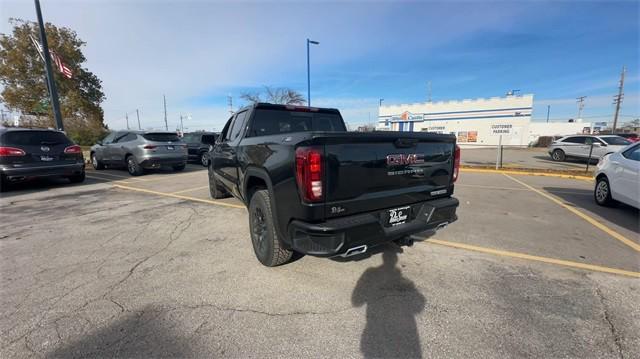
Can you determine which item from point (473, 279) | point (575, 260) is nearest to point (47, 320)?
point (473, 279)

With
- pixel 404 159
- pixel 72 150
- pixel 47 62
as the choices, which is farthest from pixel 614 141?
pixel 47 62

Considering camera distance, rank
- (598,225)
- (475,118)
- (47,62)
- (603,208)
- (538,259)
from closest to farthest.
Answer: (538,259), (598,225), (603,208), (47,62), (475,118)

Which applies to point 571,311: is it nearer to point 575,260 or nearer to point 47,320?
point 575,260

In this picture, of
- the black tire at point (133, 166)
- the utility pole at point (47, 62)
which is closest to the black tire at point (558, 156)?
the black tire at point (133, 166)

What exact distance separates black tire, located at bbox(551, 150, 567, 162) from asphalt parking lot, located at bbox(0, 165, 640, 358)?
13.8 metres

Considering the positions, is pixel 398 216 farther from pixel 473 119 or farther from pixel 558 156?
pixel 473 119

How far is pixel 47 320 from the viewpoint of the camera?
2350mm

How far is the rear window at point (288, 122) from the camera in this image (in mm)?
4180

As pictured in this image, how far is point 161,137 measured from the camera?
33.2 feet

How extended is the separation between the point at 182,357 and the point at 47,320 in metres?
1.37

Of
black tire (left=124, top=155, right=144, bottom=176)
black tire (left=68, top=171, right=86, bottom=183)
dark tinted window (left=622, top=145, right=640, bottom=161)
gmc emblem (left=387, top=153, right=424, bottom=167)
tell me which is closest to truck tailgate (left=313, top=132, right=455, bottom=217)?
gmc emblem (left=387, top=153, right=424, bottom=167)

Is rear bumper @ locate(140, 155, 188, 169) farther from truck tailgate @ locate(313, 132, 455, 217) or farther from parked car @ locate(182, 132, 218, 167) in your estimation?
truck tailgate @ locate(313, 132, 455, 217)

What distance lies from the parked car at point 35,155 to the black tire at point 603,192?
1309cm

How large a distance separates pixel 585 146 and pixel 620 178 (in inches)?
506
